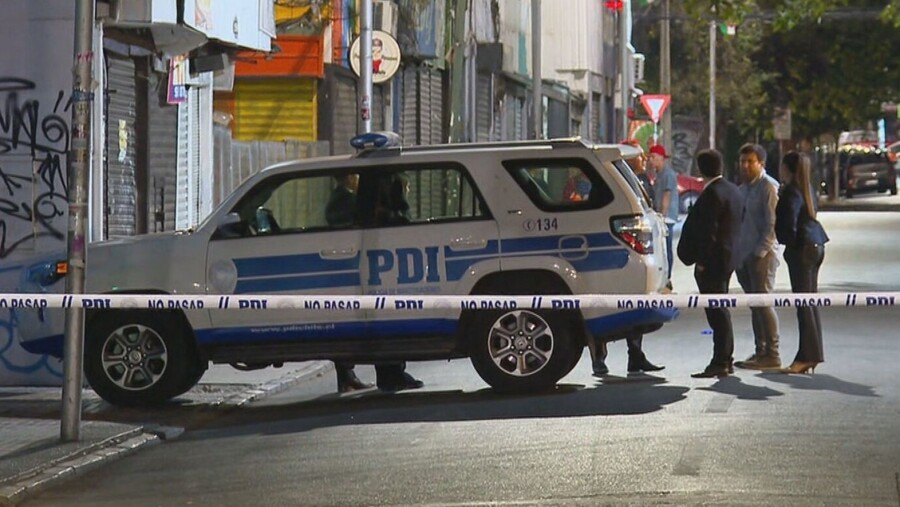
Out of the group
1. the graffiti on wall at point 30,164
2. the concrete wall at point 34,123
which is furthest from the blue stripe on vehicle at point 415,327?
the graffiti on wall at point 30,164

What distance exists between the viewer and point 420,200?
544 inches

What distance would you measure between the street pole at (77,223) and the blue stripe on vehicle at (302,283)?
213 centimetres

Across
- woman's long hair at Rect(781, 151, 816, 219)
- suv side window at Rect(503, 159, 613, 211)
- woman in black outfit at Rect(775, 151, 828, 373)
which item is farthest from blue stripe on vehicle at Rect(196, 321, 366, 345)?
woman's long hair at Rect(781, 151, 816, 219)

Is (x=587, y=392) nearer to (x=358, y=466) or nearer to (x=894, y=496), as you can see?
(x=358, y=466)

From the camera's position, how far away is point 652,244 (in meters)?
13.4

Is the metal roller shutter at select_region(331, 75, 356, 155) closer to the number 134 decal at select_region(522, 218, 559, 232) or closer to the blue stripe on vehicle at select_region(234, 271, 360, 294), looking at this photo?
the blue stripe on vehicle at select_region(234, 271, 360, 294)

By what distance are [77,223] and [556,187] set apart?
12.7 ft

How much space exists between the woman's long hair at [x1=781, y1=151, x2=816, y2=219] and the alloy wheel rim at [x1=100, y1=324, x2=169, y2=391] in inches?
192

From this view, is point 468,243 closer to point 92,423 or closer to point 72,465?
point 92,423

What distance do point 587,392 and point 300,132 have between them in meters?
13.5

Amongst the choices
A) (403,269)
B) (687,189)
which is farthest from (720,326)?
(687,189)

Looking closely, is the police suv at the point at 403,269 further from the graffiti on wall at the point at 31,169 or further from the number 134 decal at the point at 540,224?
the graffiti on wall at the point at 31,169

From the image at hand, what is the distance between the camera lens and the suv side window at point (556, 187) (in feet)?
43.9

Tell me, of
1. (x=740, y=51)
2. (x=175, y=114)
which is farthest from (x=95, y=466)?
(x=740, y=51)
